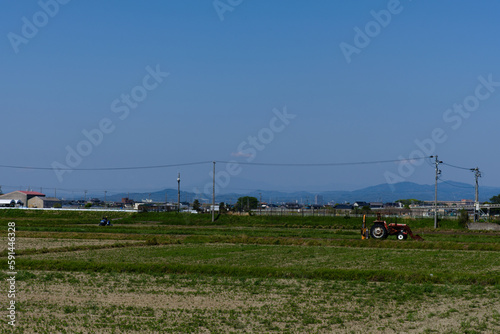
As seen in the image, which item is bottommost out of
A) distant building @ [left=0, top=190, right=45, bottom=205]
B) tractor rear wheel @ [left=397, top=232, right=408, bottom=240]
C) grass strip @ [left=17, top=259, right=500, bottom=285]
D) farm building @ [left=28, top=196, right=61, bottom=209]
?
grass strip @ [left=17, top=259, right=500, bottom=285]

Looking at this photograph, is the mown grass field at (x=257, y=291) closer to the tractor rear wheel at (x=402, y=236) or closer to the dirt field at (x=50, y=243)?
the dirt field at (x=50, y=243)

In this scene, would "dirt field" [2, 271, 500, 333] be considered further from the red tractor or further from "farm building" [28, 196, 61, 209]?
"farm building" [28, 196, 61, 209]

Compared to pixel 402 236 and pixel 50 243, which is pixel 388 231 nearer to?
pixel 402 236

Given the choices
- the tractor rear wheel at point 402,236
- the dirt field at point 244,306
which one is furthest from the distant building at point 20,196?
the dirt field at point 244,306

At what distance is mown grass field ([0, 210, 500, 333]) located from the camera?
13.7 m

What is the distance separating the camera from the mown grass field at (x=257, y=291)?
44.9 feet

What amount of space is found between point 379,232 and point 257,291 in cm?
2473

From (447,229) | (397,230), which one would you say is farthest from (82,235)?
(447,229)

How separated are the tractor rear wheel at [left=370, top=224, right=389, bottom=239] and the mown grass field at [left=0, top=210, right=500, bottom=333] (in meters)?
7.62

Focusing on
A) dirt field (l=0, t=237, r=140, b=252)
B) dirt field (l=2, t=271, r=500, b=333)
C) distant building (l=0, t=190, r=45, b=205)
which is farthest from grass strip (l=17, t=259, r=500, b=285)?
distant building (l=0, t=190, r=45, b=205)

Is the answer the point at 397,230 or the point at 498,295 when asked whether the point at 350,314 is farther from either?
the point at 397,230

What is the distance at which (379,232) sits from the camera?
41188 millimetres

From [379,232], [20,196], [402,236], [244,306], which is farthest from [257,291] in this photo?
[20,196]

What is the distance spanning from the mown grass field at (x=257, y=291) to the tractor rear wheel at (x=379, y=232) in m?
7.62
